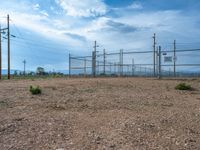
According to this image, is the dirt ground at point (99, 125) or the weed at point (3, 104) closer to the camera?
the dirt ground at point (99, 125)

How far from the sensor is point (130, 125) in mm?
5773

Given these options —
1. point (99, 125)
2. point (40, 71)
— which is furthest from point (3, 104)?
point (40, 71)

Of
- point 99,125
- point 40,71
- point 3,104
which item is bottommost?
point 99,125

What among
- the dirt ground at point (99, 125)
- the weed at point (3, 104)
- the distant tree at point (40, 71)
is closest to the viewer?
the dirt ground at point (99, 125)

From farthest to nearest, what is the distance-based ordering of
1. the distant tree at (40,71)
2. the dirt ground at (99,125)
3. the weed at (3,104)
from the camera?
the distant tree at (40,71)
the weed at (3,104)
the dirt ground at (99,125)

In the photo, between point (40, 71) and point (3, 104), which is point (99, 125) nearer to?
point (3, 104)

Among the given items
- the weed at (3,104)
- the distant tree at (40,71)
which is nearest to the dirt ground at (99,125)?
the weed at (3,104)

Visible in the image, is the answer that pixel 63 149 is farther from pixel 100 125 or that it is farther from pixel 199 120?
pixel 199 120

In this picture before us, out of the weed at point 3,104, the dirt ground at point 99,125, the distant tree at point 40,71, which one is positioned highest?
the distant tree at point 40,71

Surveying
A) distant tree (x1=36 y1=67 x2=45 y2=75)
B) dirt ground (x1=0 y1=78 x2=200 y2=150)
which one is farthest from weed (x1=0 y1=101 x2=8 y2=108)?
distant tree (x1=36 y1=67 x2=45 y2=75)

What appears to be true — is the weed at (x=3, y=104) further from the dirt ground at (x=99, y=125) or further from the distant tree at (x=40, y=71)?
the distant tree at (x=40, y=71)

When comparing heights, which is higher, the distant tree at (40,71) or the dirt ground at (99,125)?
the distant tree at (40,71)

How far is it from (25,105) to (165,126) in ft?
13.1

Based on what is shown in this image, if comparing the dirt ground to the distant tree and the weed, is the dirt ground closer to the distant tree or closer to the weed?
the weed
